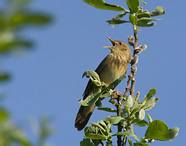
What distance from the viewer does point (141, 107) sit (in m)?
2.28

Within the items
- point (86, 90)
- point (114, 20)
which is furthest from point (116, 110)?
point (86, 90)

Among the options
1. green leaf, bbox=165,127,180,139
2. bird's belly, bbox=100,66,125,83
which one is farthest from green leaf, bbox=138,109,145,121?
bird's belly, bbox=100,66,125,83

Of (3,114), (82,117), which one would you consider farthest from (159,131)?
(82,117)

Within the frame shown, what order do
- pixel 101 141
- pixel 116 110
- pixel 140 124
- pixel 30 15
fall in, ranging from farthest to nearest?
pixel 116 110 < pixel 140 124 < pixel 101 141 < pixel 30 15

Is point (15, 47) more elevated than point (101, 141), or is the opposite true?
point (101, 141)

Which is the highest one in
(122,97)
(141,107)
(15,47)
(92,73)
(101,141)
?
(92,73)

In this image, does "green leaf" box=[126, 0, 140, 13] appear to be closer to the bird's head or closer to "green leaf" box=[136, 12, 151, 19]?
"green leaf" box=[136, 12, 151, 19]

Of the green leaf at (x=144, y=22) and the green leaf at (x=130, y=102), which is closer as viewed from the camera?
the green leaf at (x=130, y=102)

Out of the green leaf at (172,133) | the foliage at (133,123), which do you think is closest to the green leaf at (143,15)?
the foliage at (133,123)

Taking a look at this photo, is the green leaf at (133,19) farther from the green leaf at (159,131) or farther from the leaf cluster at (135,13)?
the green leaf at (159,131)

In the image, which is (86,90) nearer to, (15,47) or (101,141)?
(101,141)

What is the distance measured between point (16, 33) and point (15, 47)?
0.08 ft

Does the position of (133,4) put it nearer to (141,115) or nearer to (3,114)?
(141,115)

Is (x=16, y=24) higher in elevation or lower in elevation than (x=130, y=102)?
lower
